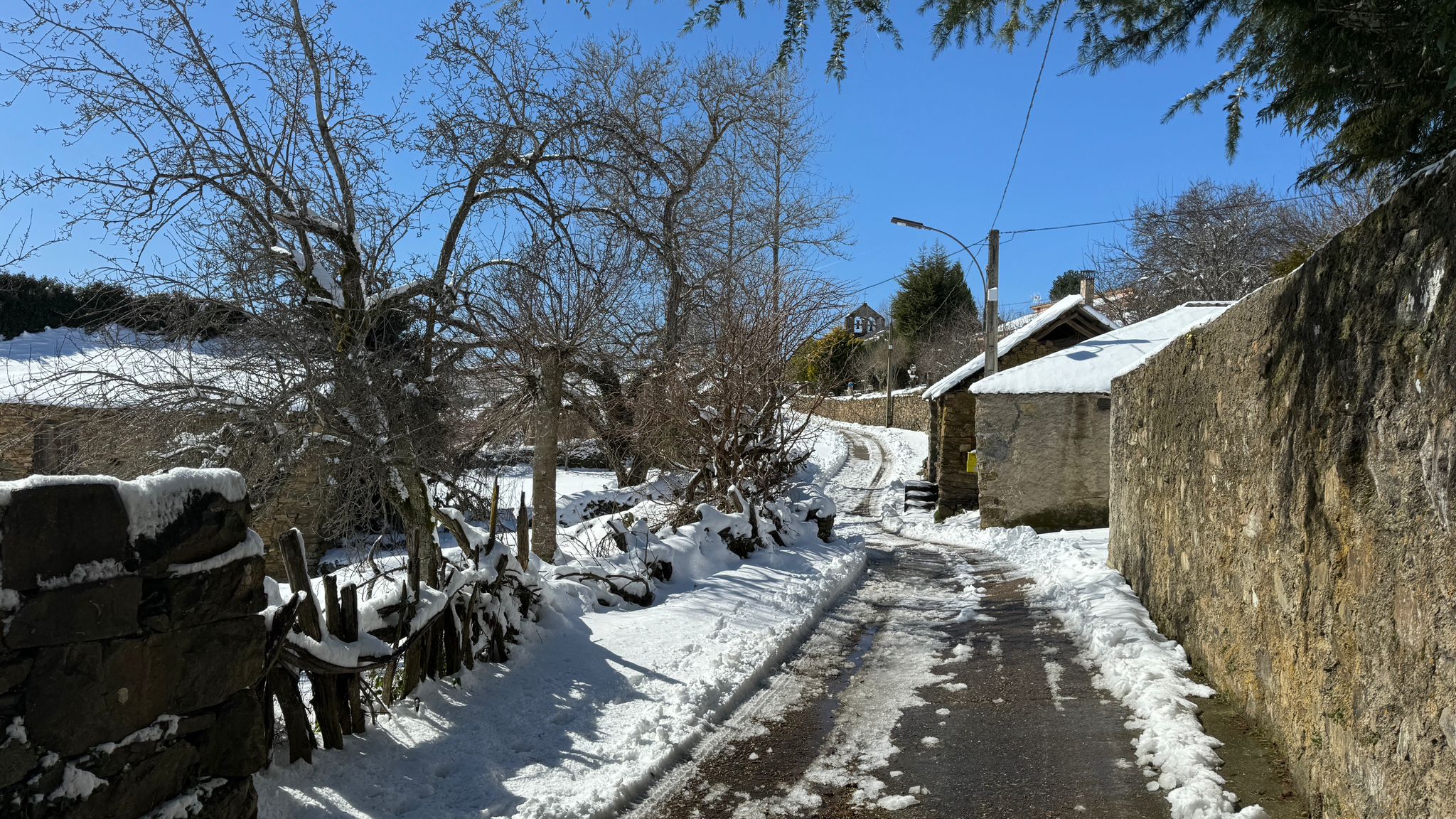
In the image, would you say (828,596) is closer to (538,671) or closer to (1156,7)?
(538,671)

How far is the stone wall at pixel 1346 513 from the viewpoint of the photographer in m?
2.56

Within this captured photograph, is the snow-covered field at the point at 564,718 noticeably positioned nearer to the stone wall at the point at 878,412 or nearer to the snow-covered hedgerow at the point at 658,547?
the snow-covered hedgerow at the point at 658,547

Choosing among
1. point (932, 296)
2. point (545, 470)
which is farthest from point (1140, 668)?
point (932, 296)

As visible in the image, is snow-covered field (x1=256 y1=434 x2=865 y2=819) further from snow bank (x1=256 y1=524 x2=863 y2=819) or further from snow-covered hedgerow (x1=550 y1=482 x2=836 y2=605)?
snow-covered hedgerow (x1=550 y1=482 x2=836 y2=605)

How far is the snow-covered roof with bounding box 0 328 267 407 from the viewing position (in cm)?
598

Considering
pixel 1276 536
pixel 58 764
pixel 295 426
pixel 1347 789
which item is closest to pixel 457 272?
pixel 295 426

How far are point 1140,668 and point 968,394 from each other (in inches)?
576

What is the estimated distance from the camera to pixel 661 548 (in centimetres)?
884

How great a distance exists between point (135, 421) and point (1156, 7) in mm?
6763

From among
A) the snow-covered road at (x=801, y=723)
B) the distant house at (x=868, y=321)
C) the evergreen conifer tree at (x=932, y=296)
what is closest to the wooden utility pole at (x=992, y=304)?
the snow-covered road at (x=801, y=723)

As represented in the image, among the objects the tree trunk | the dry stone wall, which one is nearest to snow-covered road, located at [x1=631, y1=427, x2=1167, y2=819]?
the tree trunk

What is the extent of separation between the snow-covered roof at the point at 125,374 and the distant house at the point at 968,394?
45.0 ft

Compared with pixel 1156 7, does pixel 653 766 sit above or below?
below

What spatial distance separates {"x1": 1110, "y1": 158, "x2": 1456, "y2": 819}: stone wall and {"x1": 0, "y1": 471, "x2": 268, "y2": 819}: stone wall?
154 inches
